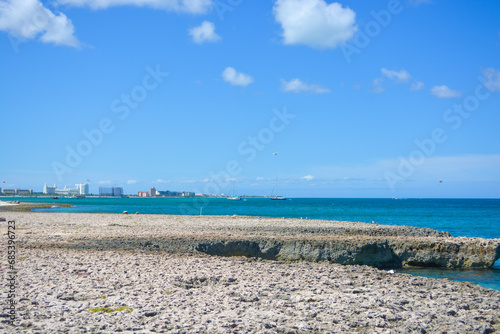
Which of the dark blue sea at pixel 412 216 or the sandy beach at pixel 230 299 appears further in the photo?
the dark blue sea at pixel 412 216

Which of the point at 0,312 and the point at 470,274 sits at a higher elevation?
the point at 0,312

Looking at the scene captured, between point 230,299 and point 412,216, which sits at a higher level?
point 230,299

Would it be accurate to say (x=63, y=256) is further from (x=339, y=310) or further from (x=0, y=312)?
(x=339, y=310)

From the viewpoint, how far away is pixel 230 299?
9.60 m

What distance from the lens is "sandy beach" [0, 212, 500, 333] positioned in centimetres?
796

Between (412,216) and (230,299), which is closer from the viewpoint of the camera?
(230,299)

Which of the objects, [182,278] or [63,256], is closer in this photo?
[182,278]

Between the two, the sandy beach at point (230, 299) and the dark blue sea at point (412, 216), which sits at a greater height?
the sandy beach at point (230, 299)

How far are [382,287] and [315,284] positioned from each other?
5.81ft

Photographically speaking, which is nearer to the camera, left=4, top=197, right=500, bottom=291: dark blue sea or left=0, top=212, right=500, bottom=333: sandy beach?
left=0, top=212, right=500, bottom=333: sandy beach

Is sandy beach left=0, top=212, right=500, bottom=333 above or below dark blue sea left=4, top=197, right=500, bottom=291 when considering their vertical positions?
above

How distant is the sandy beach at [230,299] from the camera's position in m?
7.96

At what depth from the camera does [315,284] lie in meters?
11.1

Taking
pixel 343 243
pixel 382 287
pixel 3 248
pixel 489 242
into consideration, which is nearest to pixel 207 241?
pixel 343 243
